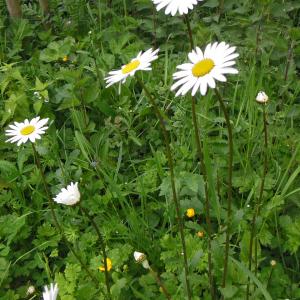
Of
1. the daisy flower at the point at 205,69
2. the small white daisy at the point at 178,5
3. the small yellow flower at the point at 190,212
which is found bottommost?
the small yellow flower at the point at 190,212

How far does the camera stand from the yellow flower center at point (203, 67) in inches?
39.0

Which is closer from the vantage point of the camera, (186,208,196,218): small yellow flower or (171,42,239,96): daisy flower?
(171,42,239,96): daisy flower

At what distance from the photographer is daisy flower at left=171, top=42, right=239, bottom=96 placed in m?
0.94

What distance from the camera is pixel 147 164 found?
1937mm

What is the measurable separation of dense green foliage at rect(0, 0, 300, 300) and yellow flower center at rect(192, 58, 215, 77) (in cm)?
28

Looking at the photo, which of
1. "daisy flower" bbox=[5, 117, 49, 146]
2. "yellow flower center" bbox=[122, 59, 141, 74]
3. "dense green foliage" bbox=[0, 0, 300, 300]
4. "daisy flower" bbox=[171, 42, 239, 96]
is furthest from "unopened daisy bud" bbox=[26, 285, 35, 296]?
"daisy flower" bbox=[171, 42, 239, 96]

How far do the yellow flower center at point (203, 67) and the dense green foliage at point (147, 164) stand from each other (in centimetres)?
28

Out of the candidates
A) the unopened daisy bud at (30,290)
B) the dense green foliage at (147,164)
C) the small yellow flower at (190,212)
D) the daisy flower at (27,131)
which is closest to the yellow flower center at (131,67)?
the dense green foliage at (147,164)

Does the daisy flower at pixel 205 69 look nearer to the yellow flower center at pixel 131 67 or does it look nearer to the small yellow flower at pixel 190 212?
the yellow flower center at pixel 131 67

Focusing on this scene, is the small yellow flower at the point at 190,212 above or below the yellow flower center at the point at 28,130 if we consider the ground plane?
below

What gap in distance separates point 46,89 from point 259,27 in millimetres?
1053

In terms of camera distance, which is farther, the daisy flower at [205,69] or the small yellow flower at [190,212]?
the small yellow flower at [190,212]

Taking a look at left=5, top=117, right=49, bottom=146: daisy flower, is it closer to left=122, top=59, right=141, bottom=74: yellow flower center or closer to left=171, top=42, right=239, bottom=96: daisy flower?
left=122, top=59, right=141, bottom=74: yellow flower center

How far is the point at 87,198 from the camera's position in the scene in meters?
1.90
